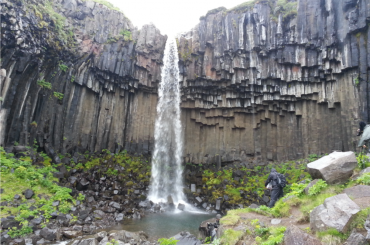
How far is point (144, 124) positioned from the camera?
939 inches

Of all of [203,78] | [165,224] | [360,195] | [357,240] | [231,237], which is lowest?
[165,224]

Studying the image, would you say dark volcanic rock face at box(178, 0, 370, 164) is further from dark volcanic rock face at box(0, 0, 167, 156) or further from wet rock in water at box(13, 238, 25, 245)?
wet rock in water at box(13, 238, 25, 245)

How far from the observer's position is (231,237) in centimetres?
Result: 561

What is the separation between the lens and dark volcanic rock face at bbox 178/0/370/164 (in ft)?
58.2

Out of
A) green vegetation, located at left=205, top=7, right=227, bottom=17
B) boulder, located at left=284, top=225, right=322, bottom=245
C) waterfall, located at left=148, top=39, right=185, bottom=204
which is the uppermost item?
green vegetation, located at left=205, top=7, right=227, bottom=17

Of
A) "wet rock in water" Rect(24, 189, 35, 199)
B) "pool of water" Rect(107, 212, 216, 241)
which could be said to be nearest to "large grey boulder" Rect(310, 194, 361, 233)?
"pool of water" Rect(107, 212, 216, 241)

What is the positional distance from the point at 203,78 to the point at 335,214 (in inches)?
740

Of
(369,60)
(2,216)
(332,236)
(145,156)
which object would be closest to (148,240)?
(2,216)

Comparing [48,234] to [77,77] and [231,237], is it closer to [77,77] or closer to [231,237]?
[231,237]

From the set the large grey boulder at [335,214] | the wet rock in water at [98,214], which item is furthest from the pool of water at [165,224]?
the large grey boulder at [335,214]

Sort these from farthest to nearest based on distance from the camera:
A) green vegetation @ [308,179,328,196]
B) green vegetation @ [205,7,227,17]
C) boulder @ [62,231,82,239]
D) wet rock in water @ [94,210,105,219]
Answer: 1. green vegetation @ [205,7,227,17]
2. wet rock in water @ [94,210,105,219]
3. boulder @ [62,231,82,239]
4. green vegetation @ [308,179,328,196]

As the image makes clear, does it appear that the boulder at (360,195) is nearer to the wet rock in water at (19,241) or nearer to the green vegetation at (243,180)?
the wet rock in water at (19,241)

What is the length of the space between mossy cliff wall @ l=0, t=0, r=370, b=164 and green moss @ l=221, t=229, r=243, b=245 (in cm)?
1417

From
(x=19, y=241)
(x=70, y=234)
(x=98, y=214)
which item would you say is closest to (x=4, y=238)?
(x=19, y=241)
